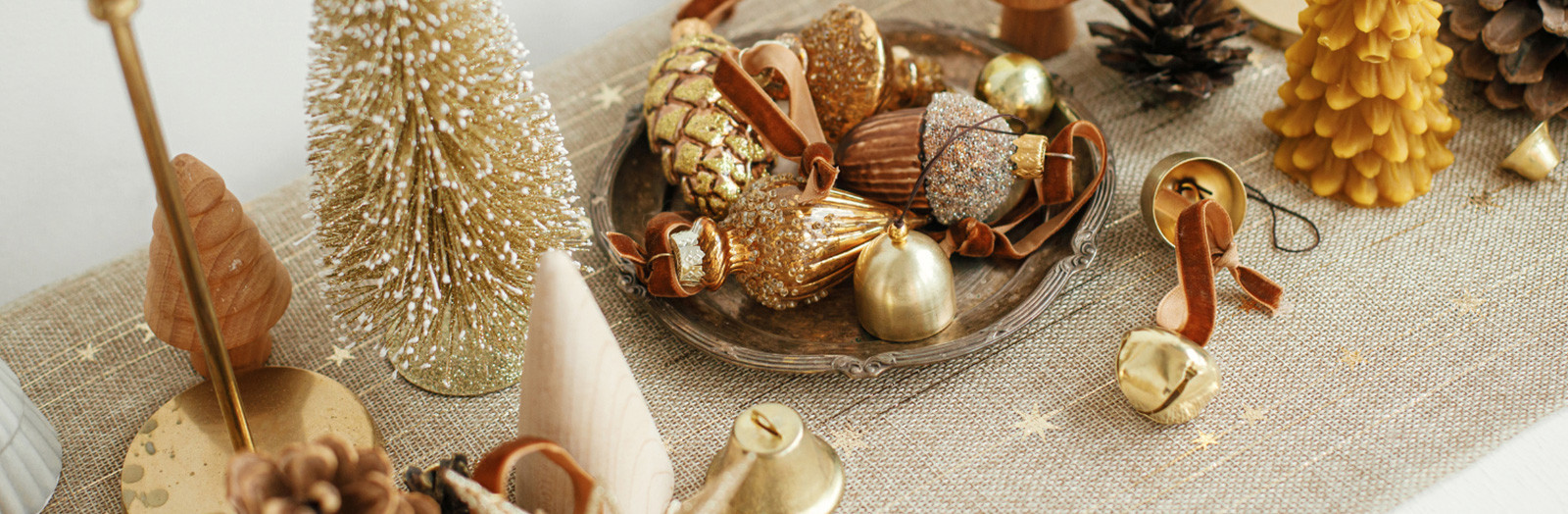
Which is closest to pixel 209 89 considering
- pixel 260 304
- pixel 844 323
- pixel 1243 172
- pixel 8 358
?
pixel 8 358

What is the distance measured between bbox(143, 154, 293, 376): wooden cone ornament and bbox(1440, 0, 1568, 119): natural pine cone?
31.7 inches

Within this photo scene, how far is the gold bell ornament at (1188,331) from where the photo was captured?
1.79ft

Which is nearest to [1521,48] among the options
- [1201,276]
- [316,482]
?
[1201,276]

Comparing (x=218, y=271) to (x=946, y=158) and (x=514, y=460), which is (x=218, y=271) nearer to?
(x=514, y=460)

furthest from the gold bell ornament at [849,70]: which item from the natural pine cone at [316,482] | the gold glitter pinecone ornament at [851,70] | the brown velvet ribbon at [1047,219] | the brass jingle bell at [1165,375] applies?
the natural pine cone at [316,482]

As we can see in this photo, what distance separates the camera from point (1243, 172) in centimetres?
73

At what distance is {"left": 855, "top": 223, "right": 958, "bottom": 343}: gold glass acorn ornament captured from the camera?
567 mm

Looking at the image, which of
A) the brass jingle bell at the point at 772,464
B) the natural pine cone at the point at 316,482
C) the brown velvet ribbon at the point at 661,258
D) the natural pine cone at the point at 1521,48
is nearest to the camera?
the natural pine cone at the point at 316,482

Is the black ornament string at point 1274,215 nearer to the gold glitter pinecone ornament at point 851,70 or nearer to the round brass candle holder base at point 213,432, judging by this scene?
the gold glitter pinecone ornament at point 851,70

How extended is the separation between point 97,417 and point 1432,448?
30.0 inches

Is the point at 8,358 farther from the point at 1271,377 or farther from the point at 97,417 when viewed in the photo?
the point at 1271,377

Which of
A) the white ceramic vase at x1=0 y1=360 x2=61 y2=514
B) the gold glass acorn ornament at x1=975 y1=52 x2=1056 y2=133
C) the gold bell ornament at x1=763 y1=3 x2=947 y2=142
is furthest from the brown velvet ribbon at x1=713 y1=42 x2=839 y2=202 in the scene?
the white ceramic vase at x1=0 y1=360 x2=61 y2=514

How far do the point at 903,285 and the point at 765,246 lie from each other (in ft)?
0.28

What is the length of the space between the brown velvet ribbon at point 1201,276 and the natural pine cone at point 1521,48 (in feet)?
0.87
